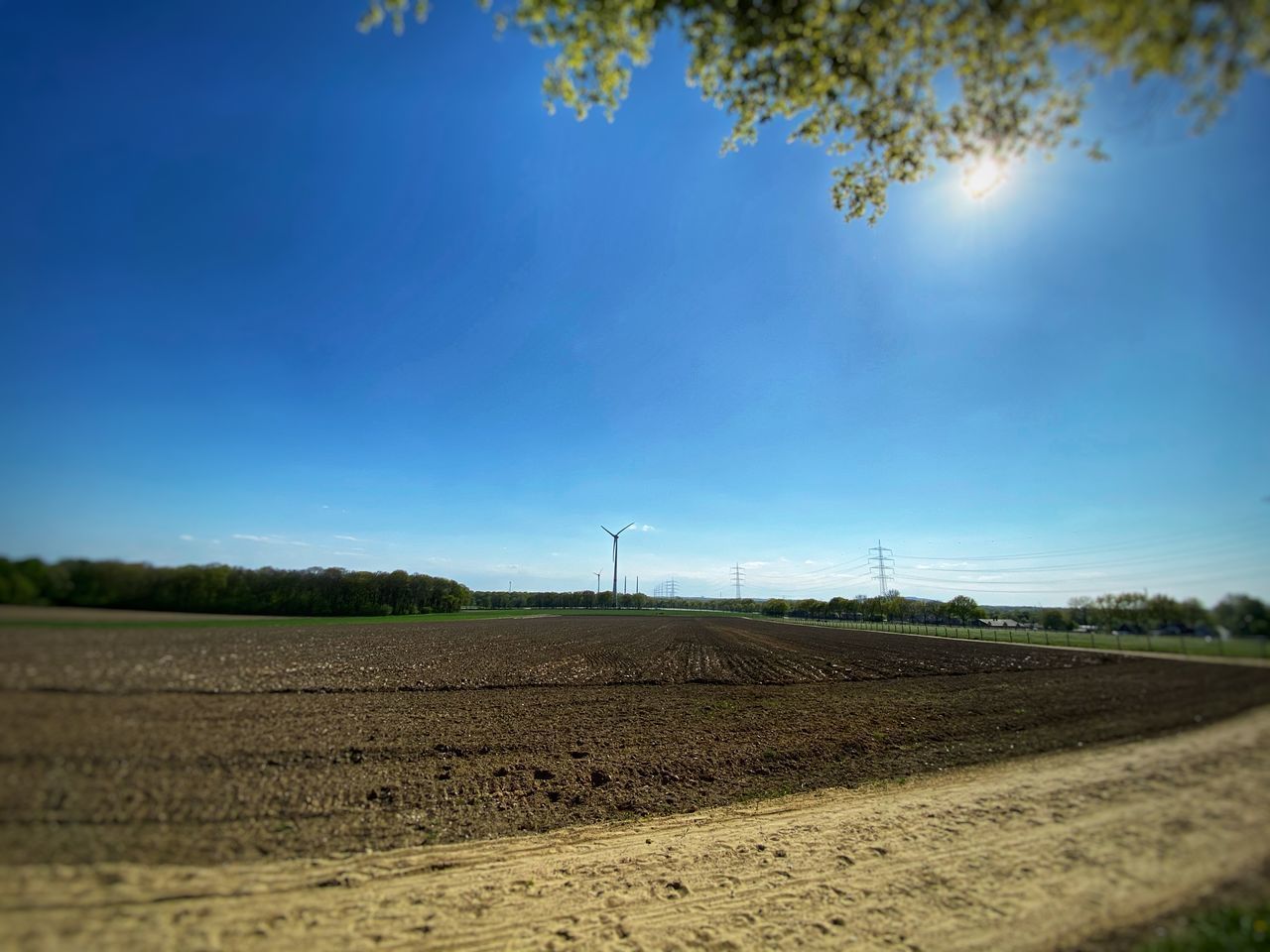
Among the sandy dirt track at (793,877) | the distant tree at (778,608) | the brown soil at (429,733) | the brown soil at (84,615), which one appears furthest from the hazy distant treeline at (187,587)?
the distant tree at (778,608)

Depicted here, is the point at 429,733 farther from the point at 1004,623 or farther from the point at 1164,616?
the point at 1004,623

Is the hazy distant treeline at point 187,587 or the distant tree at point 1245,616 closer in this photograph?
the hazy distant treeline at point 187,587

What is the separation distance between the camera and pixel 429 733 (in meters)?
11.8

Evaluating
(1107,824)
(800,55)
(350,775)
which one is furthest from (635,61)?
(350,775)

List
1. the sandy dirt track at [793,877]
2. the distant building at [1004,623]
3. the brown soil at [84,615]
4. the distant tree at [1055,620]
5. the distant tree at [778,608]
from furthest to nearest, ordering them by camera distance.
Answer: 1. the distant tree at [778,608]
2. the distant building at [1004,623]
3. the distant tree at [1055,620]
4. the sandy dirt track at [793,877]
5. the brown soil at [84,615]

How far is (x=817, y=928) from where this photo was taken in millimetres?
5340

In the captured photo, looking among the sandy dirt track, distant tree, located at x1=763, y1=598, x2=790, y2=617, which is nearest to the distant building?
the sandy dirt track

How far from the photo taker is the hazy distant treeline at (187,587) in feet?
8.07

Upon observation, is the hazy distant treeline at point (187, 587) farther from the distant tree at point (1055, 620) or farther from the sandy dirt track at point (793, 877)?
the distant tree at point (1055, 620)

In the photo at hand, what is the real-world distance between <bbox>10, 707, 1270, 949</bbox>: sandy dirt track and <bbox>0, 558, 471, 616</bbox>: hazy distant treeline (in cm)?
131

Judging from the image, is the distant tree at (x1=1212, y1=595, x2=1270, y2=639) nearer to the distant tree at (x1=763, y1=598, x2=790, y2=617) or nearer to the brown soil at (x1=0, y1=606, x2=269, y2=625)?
the brown soil at (x1=0, y1=606, x2=269, y2=625)

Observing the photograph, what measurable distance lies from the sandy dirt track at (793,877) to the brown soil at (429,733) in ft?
0.94

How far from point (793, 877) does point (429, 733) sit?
30.4ft

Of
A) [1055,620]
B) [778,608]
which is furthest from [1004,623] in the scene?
[778,608]
